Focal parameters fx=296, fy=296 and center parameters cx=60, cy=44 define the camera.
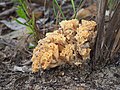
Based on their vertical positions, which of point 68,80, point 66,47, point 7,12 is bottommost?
point 68,80

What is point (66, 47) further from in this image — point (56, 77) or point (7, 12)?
point (7, 12)

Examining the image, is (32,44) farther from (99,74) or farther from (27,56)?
(99,74)

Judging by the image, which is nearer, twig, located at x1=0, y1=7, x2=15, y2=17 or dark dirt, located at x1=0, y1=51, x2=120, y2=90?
dark dirt, located at x1=0, y1=51, x2=120, y2=90

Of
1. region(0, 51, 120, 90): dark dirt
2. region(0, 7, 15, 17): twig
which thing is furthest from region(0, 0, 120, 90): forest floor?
region(0, 7, 15, 17): twig

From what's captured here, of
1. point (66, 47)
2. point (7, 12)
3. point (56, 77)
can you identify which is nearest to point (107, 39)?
point (66, 47)

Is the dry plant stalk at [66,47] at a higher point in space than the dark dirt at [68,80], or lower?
higher

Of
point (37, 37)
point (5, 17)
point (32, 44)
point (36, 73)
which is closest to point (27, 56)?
point (32, 44)

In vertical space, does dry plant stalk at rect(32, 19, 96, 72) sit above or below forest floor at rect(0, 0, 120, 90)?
above

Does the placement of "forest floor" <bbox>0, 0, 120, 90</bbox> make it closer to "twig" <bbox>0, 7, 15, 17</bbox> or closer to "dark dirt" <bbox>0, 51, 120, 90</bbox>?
"dark dirt" <bbox>0, 51, 120, 90</bbox>

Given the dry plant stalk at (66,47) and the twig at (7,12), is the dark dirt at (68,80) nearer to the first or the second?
the dry plant stalk at (66,47)

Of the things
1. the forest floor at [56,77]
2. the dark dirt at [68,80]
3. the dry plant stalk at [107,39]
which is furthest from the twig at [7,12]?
the dry plant stalk at [107,39]
